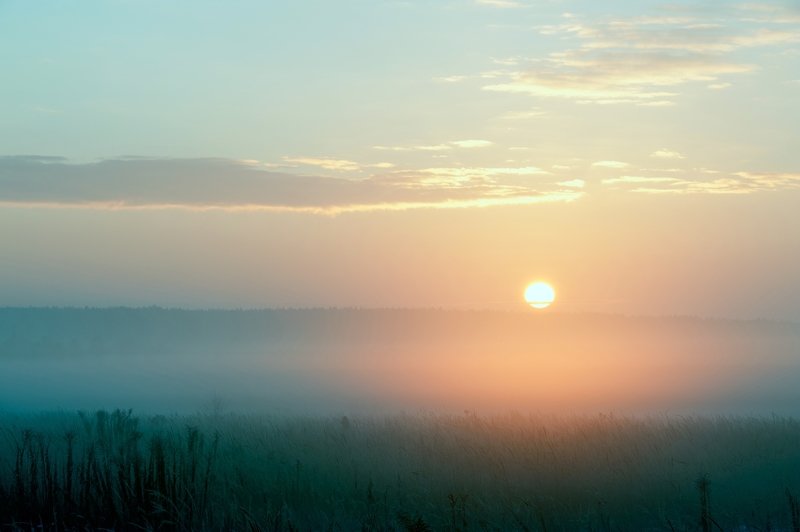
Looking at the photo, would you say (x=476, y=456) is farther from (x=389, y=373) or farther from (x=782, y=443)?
(x=389, y=373)

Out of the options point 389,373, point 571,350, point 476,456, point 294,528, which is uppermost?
point 571,350

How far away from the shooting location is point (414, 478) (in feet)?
49.4

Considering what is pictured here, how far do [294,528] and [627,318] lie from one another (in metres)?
194

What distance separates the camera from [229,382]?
81.4m

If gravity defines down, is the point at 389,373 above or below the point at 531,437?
above

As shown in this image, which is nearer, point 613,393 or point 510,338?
point 613,393

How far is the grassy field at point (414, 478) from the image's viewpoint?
37.9ft

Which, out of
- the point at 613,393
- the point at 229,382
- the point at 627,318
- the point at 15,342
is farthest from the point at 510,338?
the point at 613,393

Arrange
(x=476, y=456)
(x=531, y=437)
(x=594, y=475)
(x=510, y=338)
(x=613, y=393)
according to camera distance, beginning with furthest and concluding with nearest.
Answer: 1. (x=510, y=338)
2. (x=613, y=393)
3. (x=531, y=437)
4. (x=476, y=456)
5. (x=594, y=475)

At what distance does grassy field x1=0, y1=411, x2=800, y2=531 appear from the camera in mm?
11547

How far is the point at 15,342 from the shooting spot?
14162 centimetres

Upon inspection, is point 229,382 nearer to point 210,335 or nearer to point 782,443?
point 782,443

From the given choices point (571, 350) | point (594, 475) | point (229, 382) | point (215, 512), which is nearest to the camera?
point (215, 512)

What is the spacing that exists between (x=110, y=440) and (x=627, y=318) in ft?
625
